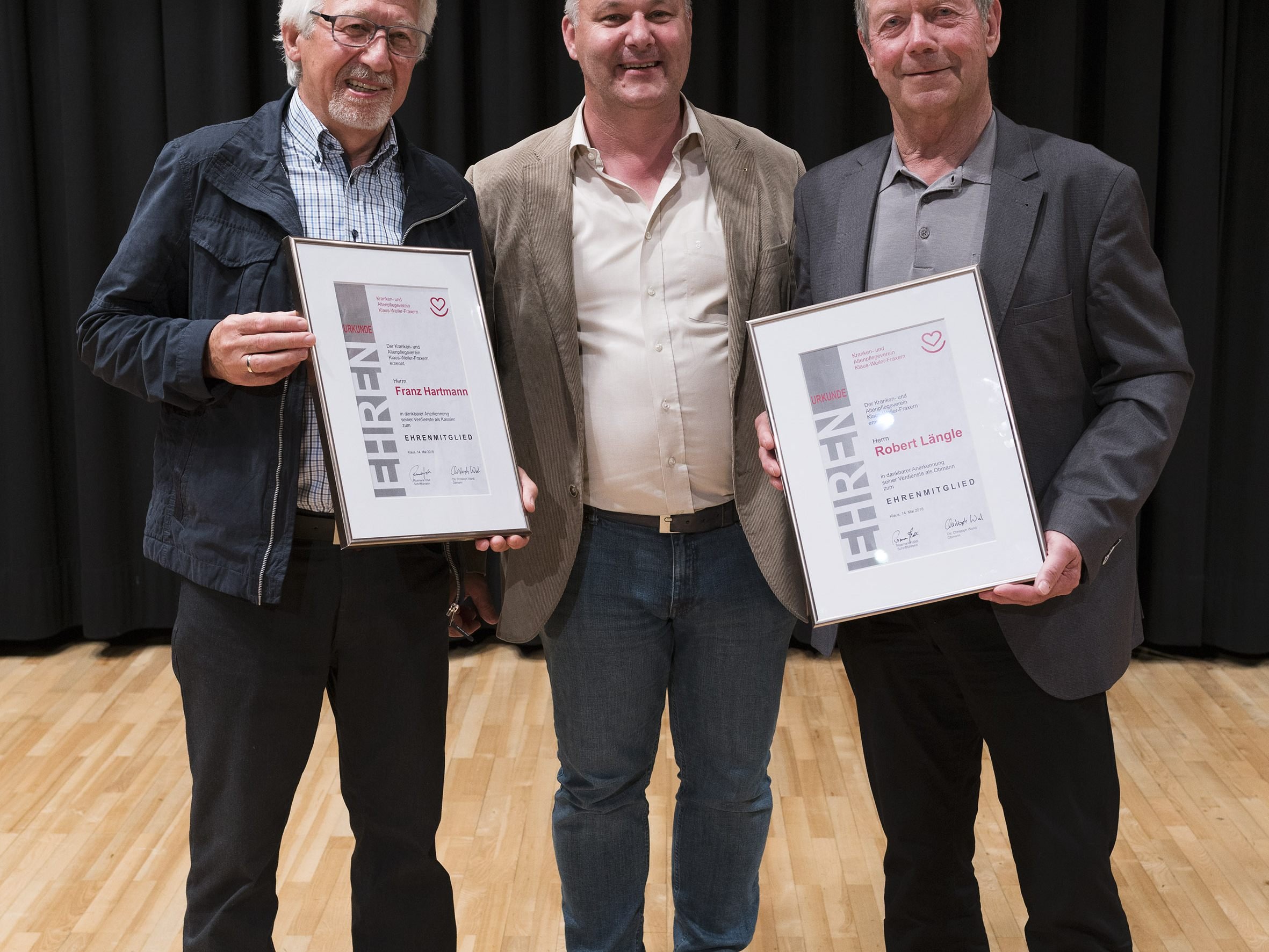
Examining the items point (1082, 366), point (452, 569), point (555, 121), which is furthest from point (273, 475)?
point (555, 121)

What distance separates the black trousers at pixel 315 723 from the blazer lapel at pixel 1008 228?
927 millimetres

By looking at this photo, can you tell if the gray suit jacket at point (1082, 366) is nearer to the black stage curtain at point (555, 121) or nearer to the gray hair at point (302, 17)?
the gray hair at point (302, 17)

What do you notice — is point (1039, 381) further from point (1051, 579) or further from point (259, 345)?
point (259, 345)

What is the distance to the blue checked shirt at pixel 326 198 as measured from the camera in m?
1.76

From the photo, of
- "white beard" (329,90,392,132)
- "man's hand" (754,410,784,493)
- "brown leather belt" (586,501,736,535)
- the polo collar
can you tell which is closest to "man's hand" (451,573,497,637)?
"brown leather belt" (586,501,736,535)

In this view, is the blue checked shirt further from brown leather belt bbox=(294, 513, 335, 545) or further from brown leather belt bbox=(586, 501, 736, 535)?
brown leather belt bbox=(586, 501, 736, 535)

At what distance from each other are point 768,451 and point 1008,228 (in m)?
0.47

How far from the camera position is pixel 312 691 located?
72.0 inches

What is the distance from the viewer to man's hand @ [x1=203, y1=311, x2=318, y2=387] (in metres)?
1.60

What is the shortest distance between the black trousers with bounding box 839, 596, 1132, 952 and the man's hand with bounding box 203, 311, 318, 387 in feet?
3.17

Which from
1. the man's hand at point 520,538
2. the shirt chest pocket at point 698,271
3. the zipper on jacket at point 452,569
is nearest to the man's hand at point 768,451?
the shirt chest pocket at point 698,271

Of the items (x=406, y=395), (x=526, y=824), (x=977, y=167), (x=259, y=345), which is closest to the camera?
(x=259, y=345)

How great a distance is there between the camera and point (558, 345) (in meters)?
1.96

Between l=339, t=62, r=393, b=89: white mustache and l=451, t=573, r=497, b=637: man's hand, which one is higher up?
l=339, t=62, r=393, b=89: white mustache
